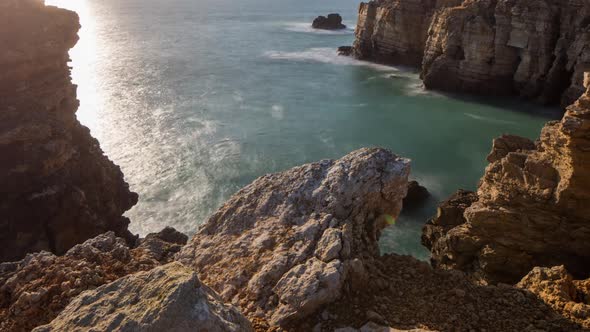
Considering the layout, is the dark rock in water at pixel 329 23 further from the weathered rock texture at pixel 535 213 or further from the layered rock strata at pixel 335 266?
the layered rock strata at pixel 335 266

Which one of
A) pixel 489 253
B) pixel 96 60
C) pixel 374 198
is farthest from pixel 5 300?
pixel 96 60

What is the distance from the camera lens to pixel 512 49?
4547 centimetres

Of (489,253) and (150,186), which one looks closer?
(489,253)

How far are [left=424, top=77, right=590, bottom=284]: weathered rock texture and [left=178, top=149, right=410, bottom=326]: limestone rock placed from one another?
6943mm

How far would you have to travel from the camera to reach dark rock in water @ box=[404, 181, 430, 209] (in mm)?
27078

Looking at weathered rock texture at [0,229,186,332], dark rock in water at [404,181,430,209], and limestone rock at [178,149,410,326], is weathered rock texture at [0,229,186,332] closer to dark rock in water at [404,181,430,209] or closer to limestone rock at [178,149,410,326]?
limestone rock at [178,149,410,326]

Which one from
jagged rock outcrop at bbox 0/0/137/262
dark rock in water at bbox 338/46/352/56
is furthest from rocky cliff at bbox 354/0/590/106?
jagged rock outcrop at bbox 0/0/137/262

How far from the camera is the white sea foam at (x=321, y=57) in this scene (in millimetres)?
61719

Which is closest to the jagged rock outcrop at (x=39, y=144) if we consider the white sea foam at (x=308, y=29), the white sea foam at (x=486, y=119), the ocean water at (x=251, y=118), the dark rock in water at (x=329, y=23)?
the ocean water at (x=251, y=118)

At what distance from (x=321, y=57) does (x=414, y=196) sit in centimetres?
4218

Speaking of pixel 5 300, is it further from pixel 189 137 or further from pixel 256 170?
pixel 189 137

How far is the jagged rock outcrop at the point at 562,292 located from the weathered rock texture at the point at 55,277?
774 centimetres

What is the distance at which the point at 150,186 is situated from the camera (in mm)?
29406

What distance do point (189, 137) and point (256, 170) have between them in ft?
26.0
